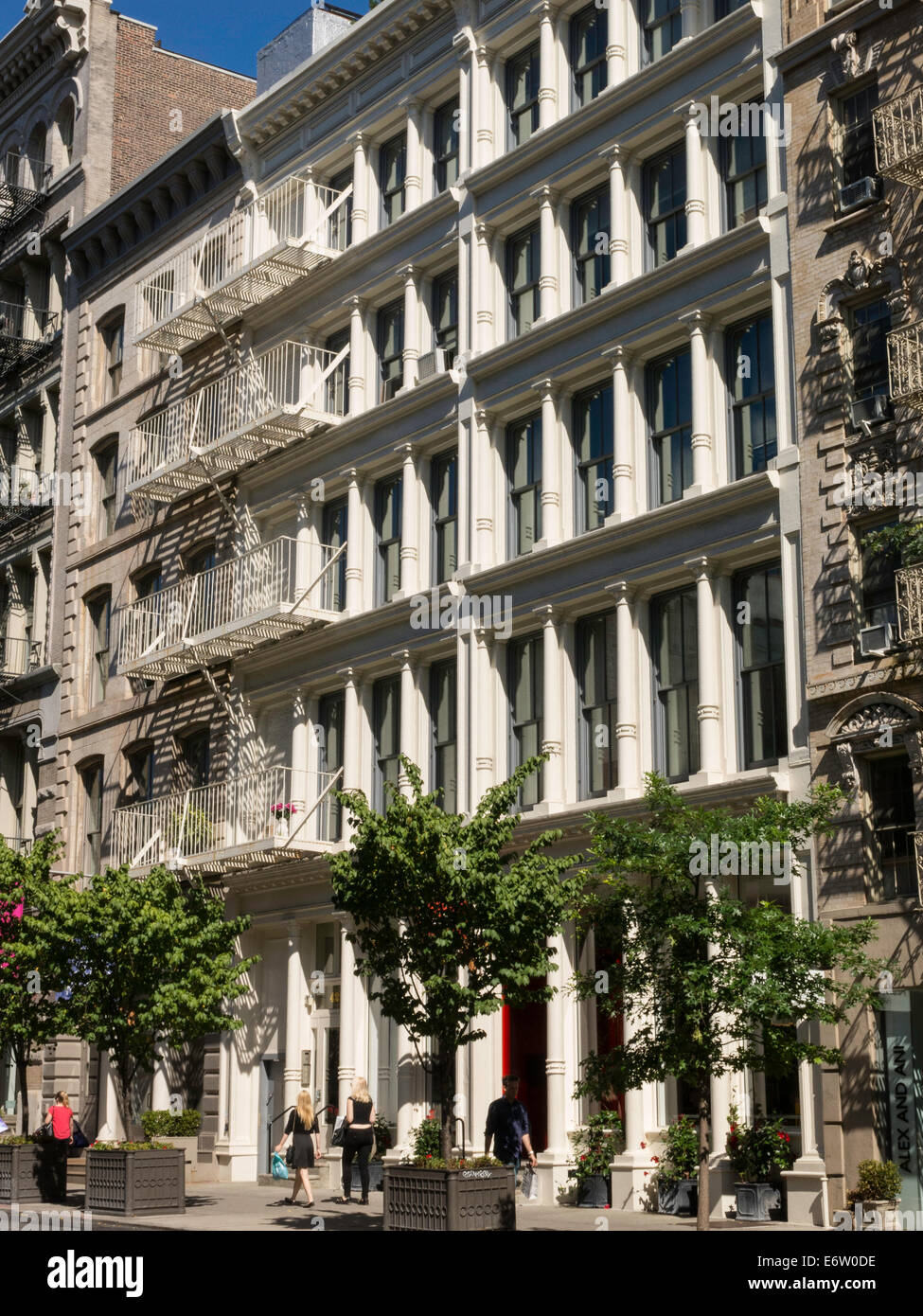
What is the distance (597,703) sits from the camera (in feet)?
87.5

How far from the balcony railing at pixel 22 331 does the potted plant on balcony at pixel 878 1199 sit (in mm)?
32662

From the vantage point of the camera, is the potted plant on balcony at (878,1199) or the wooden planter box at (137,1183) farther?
the wooden planter box at (137,1183)

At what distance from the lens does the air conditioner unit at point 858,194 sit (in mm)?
22938

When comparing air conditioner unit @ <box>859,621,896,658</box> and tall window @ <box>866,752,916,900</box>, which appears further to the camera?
air conditioner unit @ <box>859,621,896,658</box>

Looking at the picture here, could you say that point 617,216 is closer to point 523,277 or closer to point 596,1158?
point 523,277

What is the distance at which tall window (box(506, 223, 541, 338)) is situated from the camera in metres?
29.5

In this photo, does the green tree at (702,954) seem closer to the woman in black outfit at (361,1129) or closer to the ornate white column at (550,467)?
the woman in black outfit at (361,1129)

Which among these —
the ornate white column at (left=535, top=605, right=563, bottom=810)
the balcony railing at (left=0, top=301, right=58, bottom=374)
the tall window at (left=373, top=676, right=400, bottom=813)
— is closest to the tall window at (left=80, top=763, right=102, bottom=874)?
the tall window at (left=373, top=676, right=400, bottom=813)

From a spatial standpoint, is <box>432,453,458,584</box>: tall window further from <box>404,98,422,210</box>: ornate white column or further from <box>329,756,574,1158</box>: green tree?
<box>329,756,574,1158</box>: green tree

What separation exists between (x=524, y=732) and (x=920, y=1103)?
9543mm

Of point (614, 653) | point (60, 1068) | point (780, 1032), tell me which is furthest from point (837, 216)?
point (60, 1068)

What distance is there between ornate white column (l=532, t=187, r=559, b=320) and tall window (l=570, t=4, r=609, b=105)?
1.65 meters

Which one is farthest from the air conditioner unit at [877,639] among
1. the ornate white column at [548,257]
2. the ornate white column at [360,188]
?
the ornate white column at [360,188]

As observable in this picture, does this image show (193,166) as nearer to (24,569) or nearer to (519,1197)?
(24,569)
